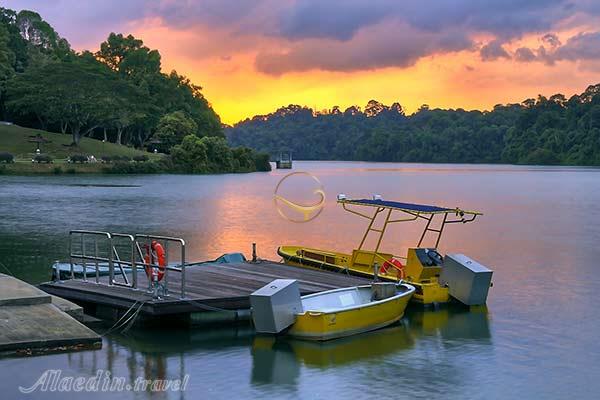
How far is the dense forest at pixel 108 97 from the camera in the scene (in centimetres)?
11406

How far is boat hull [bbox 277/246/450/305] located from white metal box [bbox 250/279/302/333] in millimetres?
5055

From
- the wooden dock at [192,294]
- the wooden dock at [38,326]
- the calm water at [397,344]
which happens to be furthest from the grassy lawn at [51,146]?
the wooden dock at [38,326]

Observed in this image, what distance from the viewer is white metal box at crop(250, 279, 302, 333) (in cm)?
1667

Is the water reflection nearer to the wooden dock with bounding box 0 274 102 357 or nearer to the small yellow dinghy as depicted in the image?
the small yellow dinghy

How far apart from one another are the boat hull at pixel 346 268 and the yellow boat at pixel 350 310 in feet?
4.43

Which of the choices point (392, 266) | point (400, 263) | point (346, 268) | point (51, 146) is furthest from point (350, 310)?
point (51, 146)

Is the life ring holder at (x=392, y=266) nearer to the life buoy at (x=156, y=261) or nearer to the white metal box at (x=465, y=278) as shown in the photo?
the white metal box at (x=465, y=278)

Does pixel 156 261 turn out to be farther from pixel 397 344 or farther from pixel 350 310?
pixel 397 344

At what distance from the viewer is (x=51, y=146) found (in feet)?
371

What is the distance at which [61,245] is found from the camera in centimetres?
3428

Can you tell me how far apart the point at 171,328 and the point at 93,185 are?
2659 inches

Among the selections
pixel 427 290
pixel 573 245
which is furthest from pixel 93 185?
pixel 427 290

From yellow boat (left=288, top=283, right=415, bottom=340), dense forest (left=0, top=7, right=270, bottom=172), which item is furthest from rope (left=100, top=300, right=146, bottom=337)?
dense forest (left=0, top=7, right=270, bottom=172)

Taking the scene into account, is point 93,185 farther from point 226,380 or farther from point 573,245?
point 226,380
